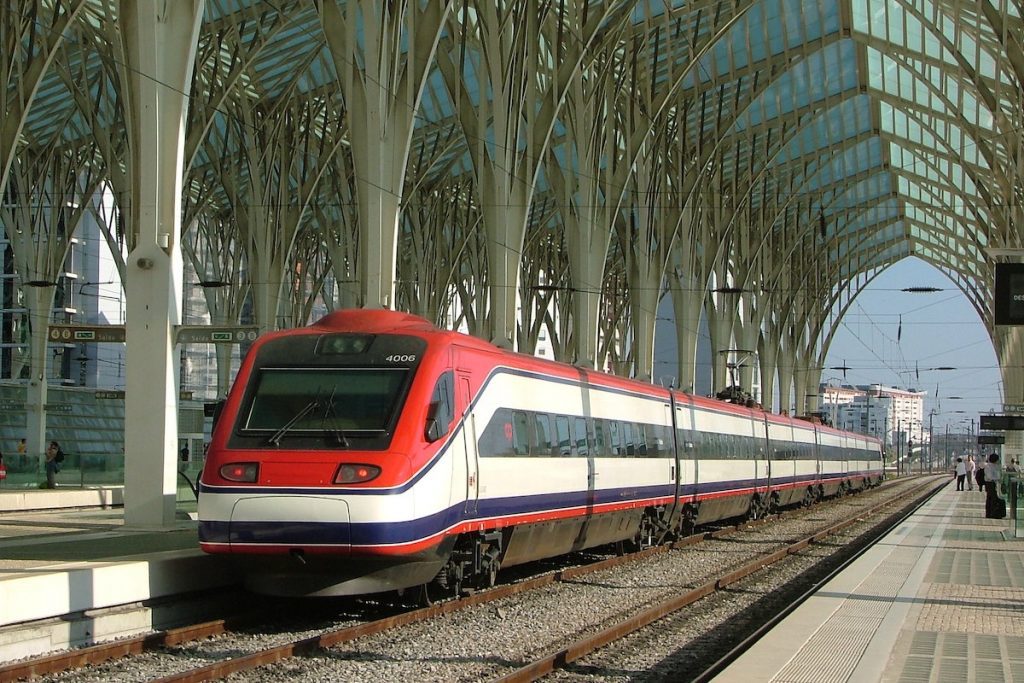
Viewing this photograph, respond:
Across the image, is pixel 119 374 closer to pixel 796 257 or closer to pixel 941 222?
pixel 796 257

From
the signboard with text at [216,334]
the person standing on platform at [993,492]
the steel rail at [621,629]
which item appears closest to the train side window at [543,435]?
the steel rail at [621,629]

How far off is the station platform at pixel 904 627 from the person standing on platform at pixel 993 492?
1173 centimetres

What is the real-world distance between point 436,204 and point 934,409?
9861 cm

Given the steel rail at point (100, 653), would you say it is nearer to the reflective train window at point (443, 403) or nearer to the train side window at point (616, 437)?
the reflective train window at point (443, 403)

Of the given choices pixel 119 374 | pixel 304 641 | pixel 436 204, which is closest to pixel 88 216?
pixel 119 374

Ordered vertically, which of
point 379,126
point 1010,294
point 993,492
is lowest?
point 993,492

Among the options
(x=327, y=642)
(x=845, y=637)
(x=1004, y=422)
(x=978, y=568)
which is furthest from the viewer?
(x=1004, y=422)

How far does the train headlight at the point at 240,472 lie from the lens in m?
13.7

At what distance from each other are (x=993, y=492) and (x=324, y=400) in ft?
90.6

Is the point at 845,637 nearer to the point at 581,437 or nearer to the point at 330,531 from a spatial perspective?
the point at 330,531

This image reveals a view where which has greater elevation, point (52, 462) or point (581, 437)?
point (581, 437)

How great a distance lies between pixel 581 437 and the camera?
67.7 feet

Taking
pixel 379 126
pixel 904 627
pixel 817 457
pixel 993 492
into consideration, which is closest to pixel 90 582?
pixel 904 627

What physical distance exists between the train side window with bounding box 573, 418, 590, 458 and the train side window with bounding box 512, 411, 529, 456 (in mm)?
2477
